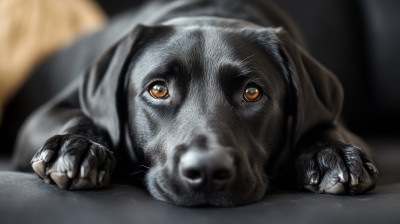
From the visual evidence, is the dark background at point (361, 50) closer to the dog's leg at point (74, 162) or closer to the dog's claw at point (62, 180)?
the dog's leg at point (74, 162)

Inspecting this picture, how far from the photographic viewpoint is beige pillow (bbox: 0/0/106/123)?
11.2ft

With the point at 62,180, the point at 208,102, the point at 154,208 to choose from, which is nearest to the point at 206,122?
the point at 208,102

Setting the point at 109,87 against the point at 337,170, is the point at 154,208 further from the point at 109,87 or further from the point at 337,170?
the point at 109,87

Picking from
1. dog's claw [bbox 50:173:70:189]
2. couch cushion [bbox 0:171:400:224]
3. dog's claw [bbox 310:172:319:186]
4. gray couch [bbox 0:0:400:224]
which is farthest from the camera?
dog's claw [bbox 310:172:319:186]

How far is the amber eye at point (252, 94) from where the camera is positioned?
6.33 ft

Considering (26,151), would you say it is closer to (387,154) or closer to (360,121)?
(387,154)

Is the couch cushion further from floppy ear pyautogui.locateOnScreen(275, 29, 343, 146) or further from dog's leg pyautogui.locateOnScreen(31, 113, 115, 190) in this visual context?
floppy ear pyautogui.locateOnScreen(275, 29, 343, 146)

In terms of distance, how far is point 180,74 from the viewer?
6.29 feet

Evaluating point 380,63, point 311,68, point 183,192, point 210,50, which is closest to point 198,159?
point 183,192

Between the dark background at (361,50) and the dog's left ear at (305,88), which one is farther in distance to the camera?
the dark background at (361,50)

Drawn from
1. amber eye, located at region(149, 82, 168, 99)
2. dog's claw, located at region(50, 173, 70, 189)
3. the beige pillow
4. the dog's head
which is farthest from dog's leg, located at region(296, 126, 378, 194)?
the beige pillow

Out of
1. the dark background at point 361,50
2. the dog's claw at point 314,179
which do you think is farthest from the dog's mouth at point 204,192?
the dark background at point 361,50

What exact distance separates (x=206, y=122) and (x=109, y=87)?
50 centimetres

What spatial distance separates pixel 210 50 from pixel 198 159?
0.59m
